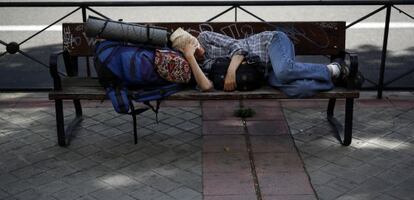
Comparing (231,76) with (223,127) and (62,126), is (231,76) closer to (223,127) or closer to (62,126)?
(223,127)

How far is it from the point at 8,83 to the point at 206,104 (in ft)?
9.37

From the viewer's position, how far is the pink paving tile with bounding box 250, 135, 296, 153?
5598 mm

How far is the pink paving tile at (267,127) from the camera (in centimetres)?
600

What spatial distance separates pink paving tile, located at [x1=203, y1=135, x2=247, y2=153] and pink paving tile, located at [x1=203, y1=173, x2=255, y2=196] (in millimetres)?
533

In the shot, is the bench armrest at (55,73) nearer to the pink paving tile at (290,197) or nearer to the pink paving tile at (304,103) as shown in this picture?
the pink paving tile at (290,197)

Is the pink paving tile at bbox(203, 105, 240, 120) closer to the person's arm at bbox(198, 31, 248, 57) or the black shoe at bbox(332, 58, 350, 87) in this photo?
the person's arm at bbox(198, 31, 248, 57)

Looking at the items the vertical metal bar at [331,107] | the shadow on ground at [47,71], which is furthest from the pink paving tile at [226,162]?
the shadow on ground at [47,71]

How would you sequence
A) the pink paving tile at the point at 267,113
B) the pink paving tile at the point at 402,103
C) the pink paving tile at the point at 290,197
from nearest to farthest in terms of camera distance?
1. the pink paving tile at the point at 290,197
2. the pink paving tile at the point at 267,113
3. the pink paving tile at the point at 402,103

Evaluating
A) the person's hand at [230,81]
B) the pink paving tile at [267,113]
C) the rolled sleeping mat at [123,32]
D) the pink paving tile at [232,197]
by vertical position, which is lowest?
the pink paving tile at [232,197]

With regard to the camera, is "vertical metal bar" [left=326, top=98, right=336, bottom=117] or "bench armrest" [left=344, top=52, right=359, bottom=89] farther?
"vertical metal bar" [left=326, top=98, right=336, bottom=117]

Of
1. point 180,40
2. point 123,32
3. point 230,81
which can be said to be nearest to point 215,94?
point 230,81

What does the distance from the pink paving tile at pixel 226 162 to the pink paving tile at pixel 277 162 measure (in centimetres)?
10

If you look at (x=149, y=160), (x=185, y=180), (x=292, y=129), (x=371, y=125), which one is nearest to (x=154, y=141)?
(x=149, y=160)

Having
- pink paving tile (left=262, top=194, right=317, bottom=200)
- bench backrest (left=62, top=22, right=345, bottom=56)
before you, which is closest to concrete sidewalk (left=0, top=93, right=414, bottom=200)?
pink paving tile (left=262, top=194, right=317, bottom=200)
